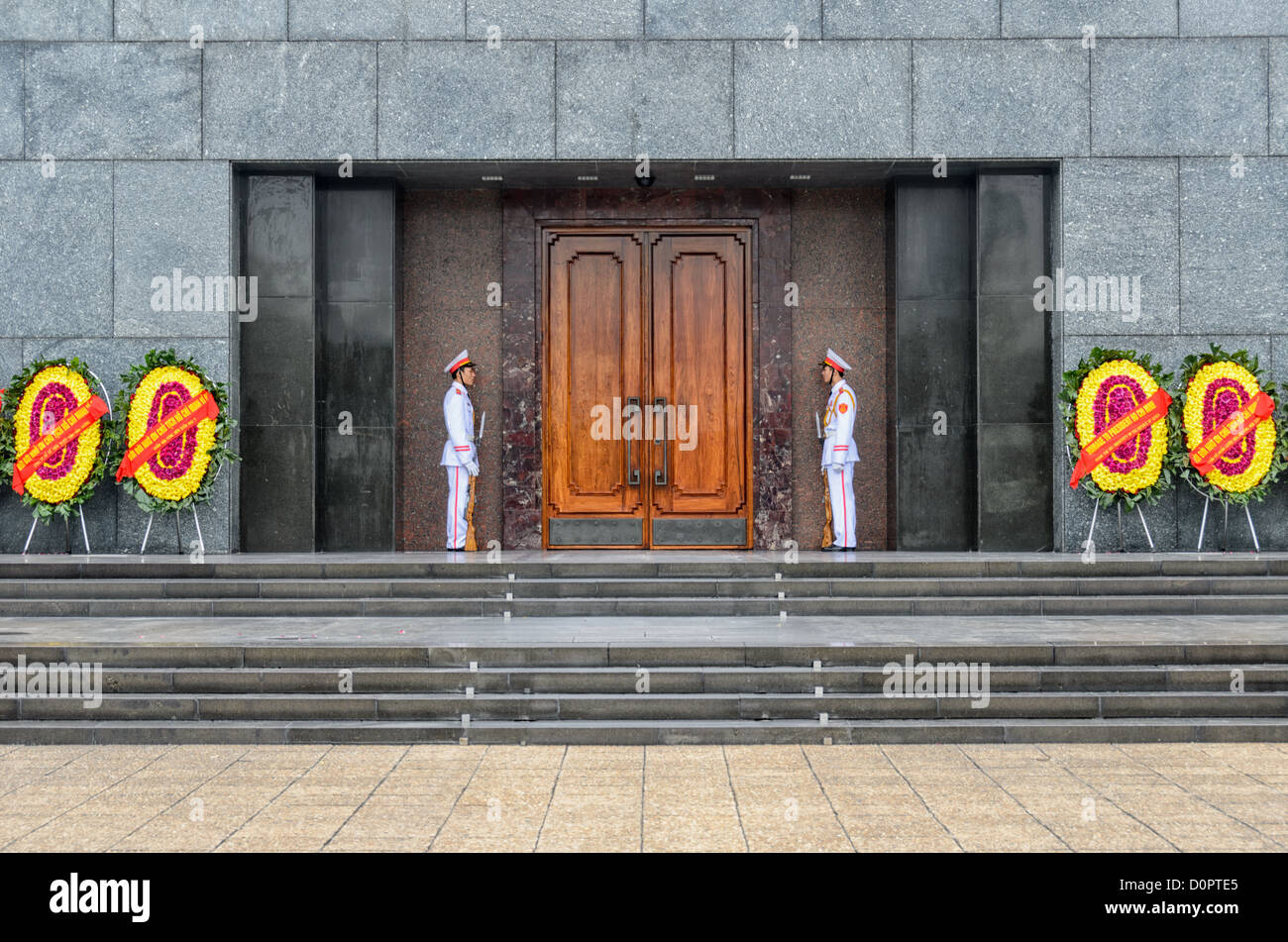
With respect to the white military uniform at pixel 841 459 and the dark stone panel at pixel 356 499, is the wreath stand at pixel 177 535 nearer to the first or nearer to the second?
the dark stone panel at pixel 356 499

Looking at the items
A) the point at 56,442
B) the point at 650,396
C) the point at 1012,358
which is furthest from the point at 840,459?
the point at 56,442

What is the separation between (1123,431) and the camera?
12812 millimetres

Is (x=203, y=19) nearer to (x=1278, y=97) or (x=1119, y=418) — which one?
(x=1119, y=418)

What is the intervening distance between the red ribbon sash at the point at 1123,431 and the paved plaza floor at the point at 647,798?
5.98 m

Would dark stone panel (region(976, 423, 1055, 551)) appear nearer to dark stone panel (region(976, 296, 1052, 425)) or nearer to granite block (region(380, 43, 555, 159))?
dark stone panel (region(976, 296, 1052, 425))

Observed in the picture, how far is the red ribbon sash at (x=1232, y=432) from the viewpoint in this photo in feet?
41.3

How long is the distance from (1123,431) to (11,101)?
42.3 feet

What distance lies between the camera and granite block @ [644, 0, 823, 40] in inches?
533

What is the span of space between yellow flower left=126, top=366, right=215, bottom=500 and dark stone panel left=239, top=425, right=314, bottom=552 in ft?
3.15

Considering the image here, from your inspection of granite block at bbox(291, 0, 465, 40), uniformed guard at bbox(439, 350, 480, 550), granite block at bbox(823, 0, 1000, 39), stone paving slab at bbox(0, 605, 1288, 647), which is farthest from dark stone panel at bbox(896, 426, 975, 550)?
granite block at bbox(291, 0, 465, 40)

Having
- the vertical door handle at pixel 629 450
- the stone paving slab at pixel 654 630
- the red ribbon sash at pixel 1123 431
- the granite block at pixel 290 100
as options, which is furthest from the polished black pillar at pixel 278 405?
the red ribbon sash at pixel 1123 431

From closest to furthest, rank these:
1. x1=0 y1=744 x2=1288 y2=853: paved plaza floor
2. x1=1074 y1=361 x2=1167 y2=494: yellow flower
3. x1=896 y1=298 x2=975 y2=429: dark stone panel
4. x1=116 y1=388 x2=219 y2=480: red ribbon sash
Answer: x1=0 y1=744 x2=1288 y2=853: paved plaza floor → x1=116 y1=388 x2=219 y2=480: red ribbon sash → x1=1074 y1=361 x2=1167 y2=494: yellow flower → x1=896 y1=298 x2=975 y2=429: dark stone panel

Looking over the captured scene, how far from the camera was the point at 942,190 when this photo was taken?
14.1m

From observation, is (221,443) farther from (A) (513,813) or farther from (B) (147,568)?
(A) (513,813)
